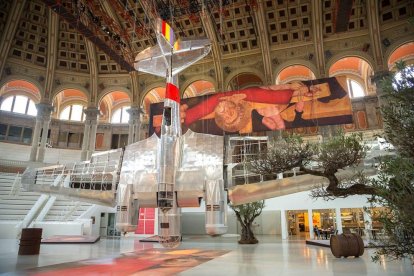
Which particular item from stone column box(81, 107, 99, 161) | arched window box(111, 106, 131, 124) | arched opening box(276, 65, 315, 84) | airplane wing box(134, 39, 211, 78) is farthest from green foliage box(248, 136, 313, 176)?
arched window box(111, 106, 131, 124)

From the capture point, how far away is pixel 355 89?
31219 mm

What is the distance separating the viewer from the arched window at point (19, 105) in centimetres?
3412

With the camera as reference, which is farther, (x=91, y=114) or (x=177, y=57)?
(x=91, y=114)

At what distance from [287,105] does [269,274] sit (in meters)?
16.8

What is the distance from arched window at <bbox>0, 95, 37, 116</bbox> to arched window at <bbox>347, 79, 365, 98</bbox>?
3576 centimetres

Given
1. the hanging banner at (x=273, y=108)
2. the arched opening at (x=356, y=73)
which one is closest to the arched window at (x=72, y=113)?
the hanging banner at (x=273, y=108)

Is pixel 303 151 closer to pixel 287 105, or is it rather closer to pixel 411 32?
pixel 287 105

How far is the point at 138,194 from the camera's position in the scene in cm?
971

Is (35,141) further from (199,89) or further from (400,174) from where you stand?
(400,174)

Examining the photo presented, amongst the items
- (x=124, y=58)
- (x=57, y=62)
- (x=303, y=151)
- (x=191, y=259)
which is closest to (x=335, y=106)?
(x=303, y=151)

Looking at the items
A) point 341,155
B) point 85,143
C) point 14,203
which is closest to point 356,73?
point 341,155

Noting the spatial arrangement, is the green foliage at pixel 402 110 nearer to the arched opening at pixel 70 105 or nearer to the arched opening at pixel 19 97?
the arched opening at pixel 70 105

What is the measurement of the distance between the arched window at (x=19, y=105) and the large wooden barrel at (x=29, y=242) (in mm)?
28804

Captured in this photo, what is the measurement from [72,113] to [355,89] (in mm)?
32818
